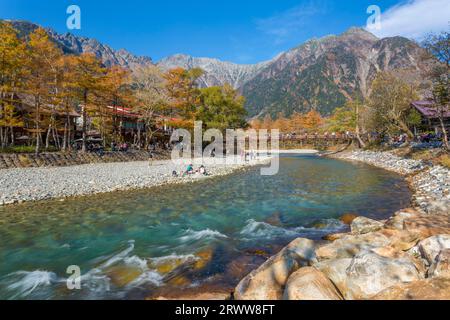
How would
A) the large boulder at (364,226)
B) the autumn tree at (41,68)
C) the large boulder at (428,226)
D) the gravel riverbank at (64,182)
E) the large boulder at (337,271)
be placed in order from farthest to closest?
the autumn tree at (41,68) < the gravel riverbank at (64,182) < the large boulder at (364,226) < the large boulder at (428,226) < the large boulder at (337,271)

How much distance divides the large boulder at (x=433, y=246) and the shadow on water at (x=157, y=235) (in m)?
3.61

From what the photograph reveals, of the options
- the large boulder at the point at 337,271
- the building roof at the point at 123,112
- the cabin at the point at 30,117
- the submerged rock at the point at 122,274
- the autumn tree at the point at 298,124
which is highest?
the autumn tree at the point at 298,124

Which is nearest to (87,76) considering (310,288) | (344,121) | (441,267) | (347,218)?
(347,218)

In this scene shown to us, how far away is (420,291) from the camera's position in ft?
12.2

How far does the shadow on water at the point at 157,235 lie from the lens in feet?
20.2

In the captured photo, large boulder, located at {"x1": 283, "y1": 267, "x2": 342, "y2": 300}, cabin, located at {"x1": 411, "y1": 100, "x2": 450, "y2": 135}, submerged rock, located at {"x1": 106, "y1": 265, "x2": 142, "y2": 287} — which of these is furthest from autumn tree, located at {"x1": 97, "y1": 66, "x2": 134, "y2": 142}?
cabin, located at {"x1": 411, "y1": 100, "x2": 450, "y2": 135}

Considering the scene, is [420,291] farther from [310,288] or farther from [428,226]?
[428,226]

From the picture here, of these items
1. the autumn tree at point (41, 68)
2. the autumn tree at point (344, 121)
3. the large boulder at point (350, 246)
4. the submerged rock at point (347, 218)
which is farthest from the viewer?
→ the autumn tree at point (344, 121)

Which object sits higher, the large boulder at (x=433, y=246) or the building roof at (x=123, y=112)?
the building roof at (x=123, y=112)

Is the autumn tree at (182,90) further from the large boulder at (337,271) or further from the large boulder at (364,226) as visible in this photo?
the large boulder at (337,271)

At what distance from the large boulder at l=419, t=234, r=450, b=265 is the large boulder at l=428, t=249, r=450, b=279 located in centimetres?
67

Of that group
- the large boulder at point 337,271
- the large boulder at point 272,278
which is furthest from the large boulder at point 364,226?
the large boulder at point 337,271

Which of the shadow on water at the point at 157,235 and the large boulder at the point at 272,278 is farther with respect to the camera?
the shadow on water at the point at 157,235

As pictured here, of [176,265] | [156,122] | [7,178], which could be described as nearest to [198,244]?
[176,265]
